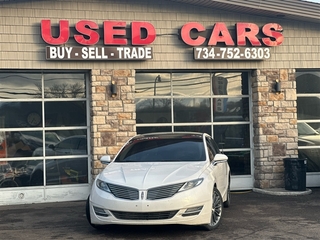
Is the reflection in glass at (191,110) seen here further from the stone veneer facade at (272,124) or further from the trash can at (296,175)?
the trash can at (296,175)

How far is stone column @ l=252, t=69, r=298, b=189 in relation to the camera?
12695 millimetres

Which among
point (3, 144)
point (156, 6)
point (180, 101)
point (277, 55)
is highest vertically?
point (156, 6)

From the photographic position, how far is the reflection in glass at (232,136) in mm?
13012

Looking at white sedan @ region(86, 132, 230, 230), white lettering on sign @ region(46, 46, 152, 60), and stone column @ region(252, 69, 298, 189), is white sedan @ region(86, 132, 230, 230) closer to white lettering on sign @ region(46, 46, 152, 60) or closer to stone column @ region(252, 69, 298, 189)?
white lettering on sign @ region(46, 46, 152, 60)

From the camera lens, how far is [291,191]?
12062 mm

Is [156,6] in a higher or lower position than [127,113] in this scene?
higher

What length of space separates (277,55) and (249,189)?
3.46 meters

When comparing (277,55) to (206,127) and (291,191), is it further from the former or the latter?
(291,191)

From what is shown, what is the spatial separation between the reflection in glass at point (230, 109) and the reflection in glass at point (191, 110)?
8.6 inches

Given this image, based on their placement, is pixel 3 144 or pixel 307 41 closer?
pixel 3 144

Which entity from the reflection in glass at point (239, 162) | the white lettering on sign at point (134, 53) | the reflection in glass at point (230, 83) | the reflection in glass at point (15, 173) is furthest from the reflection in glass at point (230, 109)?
the reflection in glass at point (15, 173)

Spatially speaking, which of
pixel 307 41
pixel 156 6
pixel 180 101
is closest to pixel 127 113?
pixel 180 101

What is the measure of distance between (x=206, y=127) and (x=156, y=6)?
325 centimetres

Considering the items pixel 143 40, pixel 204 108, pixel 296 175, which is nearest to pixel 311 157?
pixel 296 175
